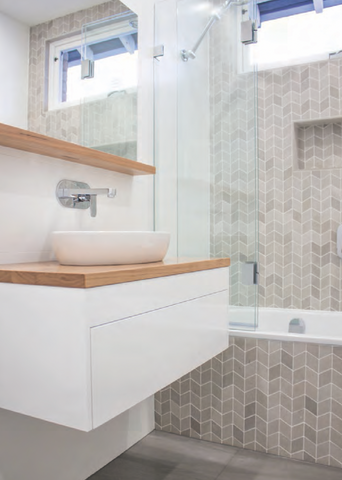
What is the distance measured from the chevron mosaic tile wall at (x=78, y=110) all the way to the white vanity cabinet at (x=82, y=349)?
0.70 metres

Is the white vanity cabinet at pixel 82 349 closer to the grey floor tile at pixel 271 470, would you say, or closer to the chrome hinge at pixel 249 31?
the grey floor tile at pixel 271 470

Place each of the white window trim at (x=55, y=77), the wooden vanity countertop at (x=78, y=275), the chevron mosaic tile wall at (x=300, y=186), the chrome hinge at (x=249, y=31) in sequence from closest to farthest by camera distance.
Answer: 1. the wooden vanity countertop at (x=78, y=275)
2. the white window trim at (x=55, y=77)
3. the chrome hinge at (x=249, y=31)
4. the chevron mosaic tile wall at (x=300, y=186)

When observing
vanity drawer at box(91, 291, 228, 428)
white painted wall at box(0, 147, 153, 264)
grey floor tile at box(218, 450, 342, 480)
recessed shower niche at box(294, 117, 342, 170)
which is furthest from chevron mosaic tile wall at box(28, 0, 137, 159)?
grey floor tile at box(218, 450, 342, 480)

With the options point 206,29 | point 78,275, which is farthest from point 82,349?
Answer: point 206,29

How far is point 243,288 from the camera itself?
2.27 meters

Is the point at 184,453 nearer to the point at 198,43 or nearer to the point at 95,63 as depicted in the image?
the point at 95,63

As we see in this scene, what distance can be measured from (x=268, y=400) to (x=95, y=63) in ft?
5.83

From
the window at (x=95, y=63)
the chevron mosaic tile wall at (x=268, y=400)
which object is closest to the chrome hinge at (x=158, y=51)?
the window at (x=95, y=63)

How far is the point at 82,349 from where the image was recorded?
113 centimetres

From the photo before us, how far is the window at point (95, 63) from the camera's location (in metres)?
1.71

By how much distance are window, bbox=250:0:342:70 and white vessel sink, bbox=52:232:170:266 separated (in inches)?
85.1

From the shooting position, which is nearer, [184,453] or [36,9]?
[36,9]

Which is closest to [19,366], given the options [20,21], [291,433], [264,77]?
[20,21]

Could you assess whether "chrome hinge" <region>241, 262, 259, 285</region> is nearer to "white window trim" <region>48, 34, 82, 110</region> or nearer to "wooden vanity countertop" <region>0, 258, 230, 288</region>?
"wooden vanity countertop" <region>0, 258, 230, 288</region>
